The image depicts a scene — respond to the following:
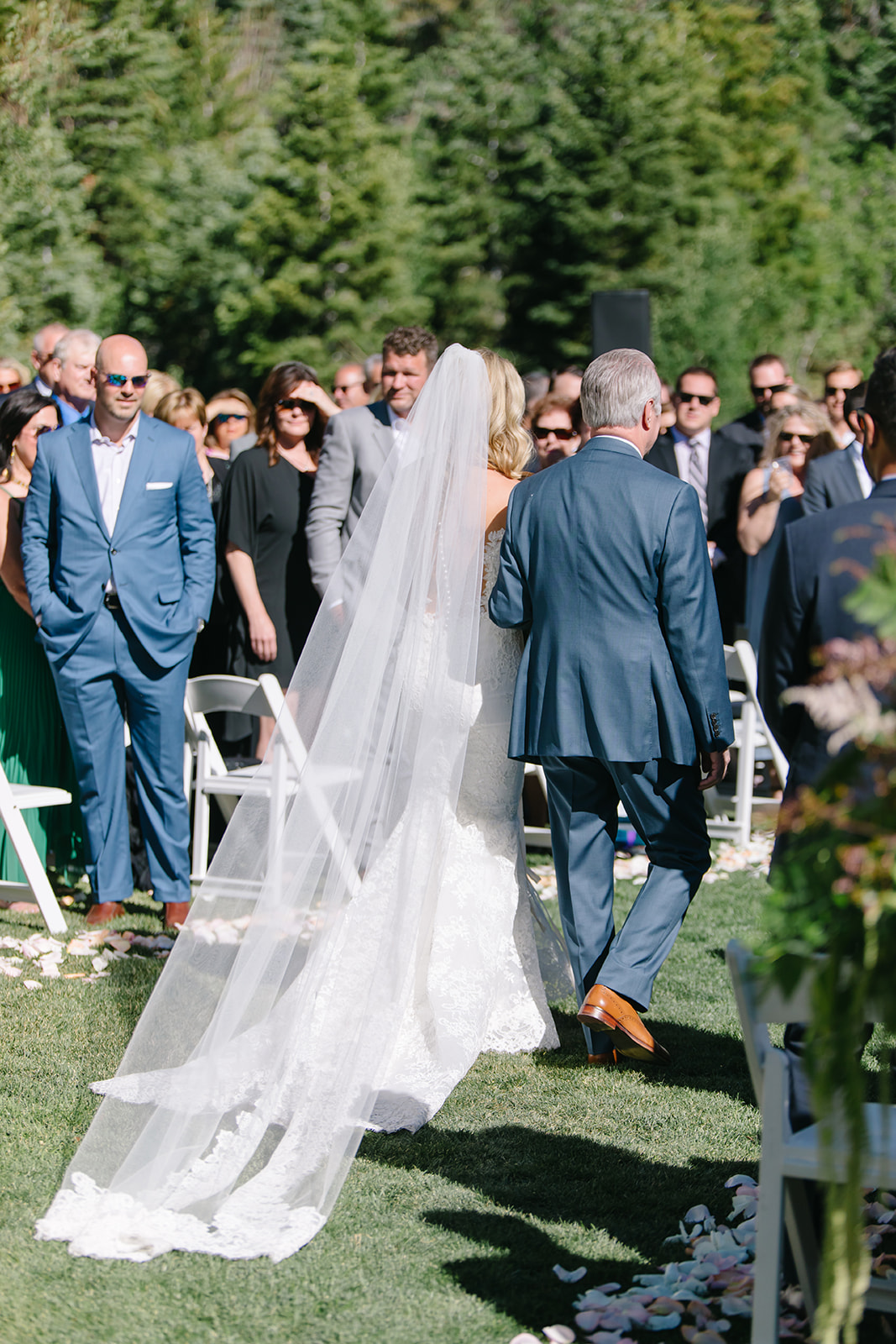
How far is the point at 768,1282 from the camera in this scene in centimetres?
242

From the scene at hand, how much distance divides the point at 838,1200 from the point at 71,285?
1142 inches

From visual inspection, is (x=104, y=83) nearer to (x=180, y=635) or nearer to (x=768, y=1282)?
(x=180, y=635)

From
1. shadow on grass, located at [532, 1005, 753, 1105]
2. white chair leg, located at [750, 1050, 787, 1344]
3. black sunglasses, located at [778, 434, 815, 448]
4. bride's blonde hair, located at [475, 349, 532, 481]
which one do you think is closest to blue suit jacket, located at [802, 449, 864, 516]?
black sunglasses, located at [778, 434, 815, 448]

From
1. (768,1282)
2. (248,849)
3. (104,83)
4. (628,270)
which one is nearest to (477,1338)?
(768,1282)

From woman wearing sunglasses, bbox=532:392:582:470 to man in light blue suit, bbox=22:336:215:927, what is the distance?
5.78 ft

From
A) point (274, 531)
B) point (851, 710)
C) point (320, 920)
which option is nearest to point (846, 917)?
point (851, 710)

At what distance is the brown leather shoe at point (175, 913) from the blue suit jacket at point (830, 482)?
11.3 feet

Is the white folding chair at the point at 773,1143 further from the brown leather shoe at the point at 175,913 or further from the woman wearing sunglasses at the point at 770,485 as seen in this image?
the woman wearing sunglasses at the point at 770,485

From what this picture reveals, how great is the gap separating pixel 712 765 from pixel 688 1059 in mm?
939

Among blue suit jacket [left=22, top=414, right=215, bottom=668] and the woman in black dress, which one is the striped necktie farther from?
blue suit jacket [left=22, top=414, right=215, bottom=668]

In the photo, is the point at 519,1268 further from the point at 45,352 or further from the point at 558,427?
the point at 45,352

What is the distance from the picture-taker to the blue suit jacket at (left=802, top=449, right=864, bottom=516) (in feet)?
22.5

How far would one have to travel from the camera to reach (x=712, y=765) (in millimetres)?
4383

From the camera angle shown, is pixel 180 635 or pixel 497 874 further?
pixel 180 635
